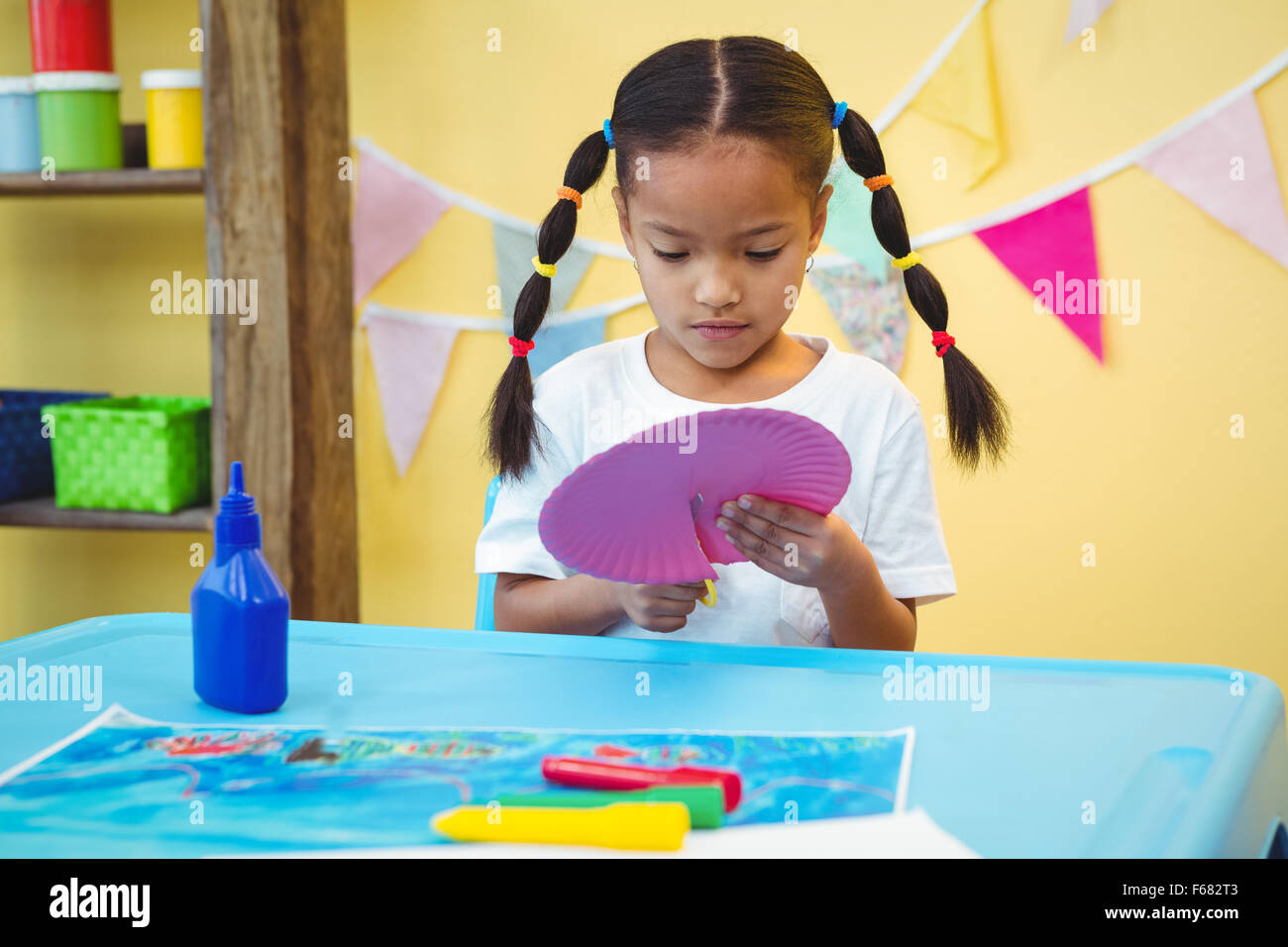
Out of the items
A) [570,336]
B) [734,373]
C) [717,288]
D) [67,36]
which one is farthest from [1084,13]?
[67,36]

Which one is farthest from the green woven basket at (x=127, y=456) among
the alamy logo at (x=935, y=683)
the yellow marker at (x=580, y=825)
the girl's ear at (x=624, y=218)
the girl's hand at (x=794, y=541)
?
the yellow marker at (x=580, y=825)

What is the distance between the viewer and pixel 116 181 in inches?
75.2

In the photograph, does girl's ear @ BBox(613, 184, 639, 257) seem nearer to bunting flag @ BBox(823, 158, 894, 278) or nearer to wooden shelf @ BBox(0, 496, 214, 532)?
bunting flag @ BBox(823, 158, 894, 278)

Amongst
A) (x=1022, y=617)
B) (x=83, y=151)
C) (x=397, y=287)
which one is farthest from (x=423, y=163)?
(x=1022, y=617)

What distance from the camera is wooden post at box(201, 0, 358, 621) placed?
1.84 m

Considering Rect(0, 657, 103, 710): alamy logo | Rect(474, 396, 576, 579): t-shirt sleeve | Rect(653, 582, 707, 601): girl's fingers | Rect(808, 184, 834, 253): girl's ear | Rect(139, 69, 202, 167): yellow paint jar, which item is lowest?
Rect(0, 657, 103, 710): alamy logo

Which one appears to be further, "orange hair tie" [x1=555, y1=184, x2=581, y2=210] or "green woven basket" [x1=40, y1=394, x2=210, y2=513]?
"green woven basket" [x1=40, y1=394, x2=210, y2=513]

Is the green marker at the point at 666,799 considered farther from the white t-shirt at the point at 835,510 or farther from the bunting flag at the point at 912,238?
the bunting flag at the point at 912,238

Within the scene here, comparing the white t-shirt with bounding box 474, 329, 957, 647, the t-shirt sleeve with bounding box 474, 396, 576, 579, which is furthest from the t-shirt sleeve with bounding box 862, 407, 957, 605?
the t-shirt sleeve with bounding box 474, 396, 576, 579
